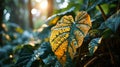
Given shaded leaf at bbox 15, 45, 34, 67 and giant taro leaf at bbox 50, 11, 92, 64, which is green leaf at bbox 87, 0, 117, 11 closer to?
giant taro leaf at bbox 50, 11, 92, 64

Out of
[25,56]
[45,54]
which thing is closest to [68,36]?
A: [45,54]

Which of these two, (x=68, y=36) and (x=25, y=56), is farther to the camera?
(x=25, y=56)

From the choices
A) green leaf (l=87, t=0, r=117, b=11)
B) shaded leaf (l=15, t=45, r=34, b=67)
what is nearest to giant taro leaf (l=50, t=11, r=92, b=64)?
green leaf (l=87, t=0, r=117, b=11)

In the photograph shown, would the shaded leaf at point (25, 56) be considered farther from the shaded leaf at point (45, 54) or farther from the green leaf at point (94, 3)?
the green leaf at point (94, 3)

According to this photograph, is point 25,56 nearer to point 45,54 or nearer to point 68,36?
point 45,54

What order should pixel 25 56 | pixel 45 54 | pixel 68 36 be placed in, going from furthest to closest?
pixel 25 56, pixel 45 54, pixel 68 36

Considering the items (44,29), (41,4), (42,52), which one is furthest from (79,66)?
(41,4)

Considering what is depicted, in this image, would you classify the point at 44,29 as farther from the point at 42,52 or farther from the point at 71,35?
the point at 71,35

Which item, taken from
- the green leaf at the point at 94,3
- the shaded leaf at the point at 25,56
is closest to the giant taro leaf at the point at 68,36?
the green leaf at the point at 94,3
